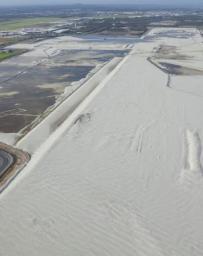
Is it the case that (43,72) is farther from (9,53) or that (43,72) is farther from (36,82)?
(9,53)

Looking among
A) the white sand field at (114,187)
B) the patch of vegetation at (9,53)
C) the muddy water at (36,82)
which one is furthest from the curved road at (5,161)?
the patch of vegetation at (9,53)

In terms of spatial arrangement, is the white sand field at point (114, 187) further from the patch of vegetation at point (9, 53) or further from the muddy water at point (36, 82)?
the patch of vegetation at point (9, 53)

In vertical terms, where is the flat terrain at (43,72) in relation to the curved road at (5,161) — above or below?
below

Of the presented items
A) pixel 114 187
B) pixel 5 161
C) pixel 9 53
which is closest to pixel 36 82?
pixel 5 161

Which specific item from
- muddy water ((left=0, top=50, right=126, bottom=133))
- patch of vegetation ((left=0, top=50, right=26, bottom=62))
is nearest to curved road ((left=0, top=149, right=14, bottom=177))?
muddy water ((left=0, top=50, right=126, bottom=133))

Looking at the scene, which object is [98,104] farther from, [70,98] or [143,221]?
[143,221]

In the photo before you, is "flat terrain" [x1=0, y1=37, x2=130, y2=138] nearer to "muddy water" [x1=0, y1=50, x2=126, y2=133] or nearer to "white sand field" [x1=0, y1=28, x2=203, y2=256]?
"muddy water" [x1=0, y1=50, x2=126, y2=133]
